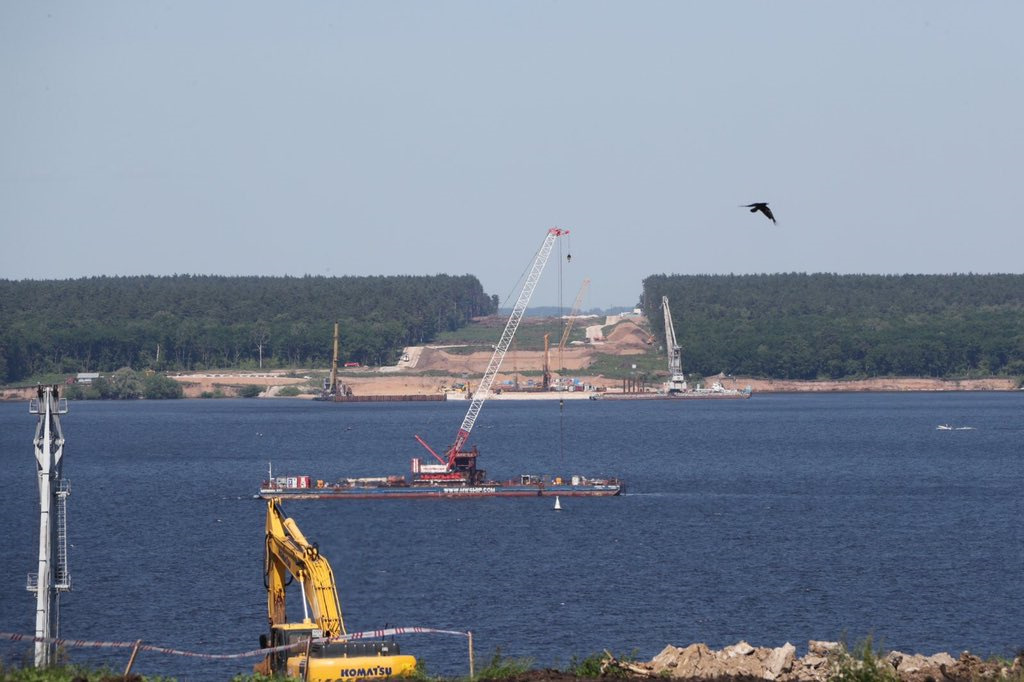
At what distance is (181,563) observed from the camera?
66.0 meters

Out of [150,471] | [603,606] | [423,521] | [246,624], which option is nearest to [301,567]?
[246,624]

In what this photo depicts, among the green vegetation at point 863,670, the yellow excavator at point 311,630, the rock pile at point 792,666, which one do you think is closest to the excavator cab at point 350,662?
the yellow excavator at point 311,630

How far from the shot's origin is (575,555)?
69.2 meters

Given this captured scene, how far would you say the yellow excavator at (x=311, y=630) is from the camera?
29.0 metres

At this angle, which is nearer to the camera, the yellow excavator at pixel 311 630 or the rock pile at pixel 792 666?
the yellow excavator at pixel 311 630

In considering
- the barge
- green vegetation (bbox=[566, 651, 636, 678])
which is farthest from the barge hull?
green vegetation (bbox=[566, 651, 636, 678])

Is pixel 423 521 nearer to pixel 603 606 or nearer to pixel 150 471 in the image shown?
pixel 603 606

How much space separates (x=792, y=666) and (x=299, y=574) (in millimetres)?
11143

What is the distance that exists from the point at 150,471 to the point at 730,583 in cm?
7108

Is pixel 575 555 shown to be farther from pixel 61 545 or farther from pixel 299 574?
pixel 299 574

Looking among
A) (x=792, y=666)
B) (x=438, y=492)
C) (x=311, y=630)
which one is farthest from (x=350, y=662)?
(x=438, y=492)

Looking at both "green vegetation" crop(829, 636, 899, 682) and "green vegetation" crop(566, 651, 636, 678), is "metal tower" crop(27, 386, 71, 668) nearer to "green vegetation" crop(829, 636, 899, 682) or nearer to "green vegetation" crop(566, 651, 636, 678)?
"green vegetation" crop(566, 651, 636, 678)

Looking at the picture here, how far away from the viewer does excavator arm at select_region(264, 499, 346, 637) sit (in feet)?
106

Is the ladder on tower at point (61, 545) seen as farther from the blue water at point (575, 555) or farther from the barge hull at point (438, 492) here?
the barge hull at point (438, 492)
